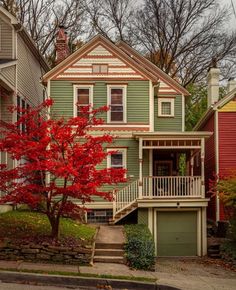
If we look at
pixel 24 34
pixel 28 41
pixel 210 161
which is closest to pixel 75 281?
pixel 24 34

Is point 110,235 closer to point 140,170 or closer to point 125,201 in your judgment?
point 125,201

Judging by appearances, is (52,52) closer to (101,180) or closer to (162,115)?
(162,115)

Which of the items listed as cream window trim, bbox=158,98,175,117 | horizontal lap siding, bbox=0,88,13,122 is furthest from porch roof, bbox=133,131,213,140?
horizontal lap siding, bbox=0,88,13,122

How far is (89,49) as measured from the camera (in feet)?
81.5

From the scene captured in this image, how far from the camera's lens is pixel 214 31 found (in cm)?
4166

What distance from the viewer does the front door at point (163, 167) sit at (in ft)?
Answer: 88.2

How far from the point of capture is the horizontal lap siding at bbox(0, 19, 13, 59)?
72.2 feet

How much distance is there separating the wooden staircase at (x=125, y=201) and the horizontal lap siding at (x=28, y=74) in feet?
20.1

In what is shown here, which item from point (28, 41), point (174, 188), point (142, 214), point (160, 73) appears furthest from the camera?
point (160, 73)

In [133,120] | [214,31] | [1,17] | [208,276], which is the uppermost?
[214,31]

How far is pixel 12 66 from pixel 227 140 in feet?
36.5

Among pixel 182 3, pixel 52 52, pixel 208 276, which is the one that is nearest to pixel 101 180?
pixel 208 276

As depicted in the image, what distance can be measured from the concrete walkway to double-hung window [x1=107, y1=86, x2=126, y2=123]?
5405 millimetres

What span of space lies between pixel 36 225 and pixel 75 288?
219 inches
